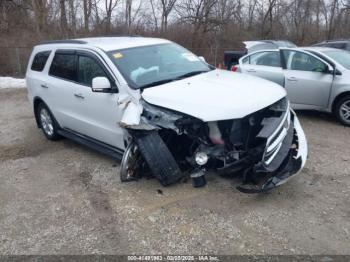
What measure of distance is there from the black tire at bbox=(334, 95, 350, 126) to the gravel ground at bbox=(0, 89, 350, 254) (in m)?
1.45

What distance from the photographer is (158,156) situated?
13.9ft

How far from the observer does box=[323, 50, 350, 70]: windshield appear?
7.15 m

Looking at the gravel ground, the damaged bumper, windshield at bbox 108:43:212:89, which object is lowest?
the gravel ground

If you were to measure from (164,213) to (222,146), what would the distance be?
3.22 ft

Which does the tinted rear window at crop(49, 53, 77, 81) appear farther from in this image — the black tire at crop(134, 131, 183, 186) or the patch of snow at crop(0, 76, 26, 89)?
the patch of snow at crop(0, 76, 26, 89)

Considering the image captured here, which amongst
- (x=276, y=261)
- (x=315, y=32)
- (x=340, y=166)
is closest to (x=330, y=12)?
(x=315, y=32)

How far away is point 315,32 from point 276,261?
33.1 m

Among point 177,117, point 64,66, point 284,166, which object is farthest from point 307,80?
point 64,66

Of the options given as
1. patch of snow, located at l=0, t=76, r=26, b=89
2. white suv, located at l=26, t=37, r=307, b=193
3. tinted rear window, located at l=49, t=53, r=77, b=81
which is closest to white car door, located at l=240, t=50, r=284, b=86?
white suv, located at l=26, t=37, r=307, b=193

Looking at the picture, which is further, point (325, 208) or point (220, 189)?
point (220, 189)

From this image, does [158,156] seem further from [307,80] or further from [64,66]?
[307,80]

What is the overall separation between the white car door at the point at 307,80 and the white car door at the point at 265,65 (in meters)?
0.21

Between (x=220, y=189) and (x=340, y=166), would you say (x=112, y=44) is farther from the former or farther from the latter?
(x=340, y=166)

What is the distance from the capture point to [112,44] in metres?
5.34
